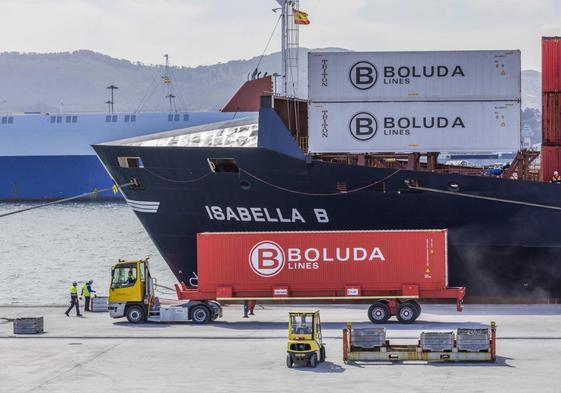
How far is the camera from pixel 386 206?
143 ft

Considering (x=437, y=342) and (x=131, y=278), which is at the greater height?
(x=131, y=278)

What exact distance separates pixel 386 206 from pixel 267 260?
6638 millimetres

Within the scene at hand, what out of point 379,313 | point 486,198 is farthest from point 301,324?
point 486,198

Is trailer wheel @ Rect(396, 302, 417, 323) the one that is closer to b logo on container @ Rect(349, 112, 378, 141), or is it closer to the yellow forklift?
the yellow forklift

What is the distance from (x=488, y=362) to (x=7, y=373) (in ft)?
47.0

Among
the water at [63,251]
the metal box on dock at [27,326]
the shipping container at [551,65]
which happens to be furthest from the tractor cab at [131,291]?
the shipping container at [551,65]

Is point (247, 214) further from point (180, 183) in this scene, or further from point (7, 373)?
point (7, 373)

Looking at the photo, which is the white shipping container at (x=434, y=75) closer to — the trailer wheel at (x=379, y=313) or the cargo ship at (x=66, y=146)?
the trailer wheel at (x=379, y=313)

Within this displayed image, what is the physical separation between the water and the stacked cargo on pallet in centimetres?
2146

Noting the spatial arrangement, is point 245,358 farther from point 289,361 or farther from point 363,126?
point 363,126

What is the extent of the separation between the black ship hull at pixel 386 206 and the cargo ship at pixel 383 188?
0.04 metres

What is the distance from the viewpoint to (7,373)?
3050 cm

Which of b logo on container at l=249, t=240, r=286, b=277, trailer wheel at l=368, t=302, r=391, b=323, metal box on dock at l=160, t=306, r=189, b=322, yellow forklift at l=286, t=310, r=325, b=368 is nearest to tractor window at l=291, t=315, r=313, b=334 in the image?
yellow forklift at l=286, t=310, r=325, b=368

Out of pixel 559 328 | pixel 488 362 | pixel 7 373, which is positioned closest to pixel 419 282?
pixel 559 328
